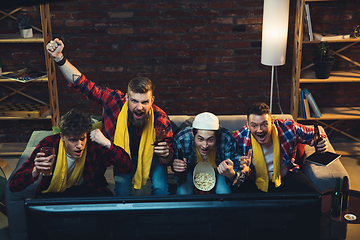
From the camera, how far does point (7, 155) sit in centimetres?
376

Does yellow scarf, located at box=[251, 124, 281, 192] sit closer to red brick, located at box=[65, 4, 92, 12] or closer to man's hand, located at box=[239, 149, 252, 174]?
man's hand, located at box=[239, 149, 252, 174]

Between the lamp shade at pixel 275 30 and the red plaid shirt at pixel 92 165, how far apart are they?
5.77 ft

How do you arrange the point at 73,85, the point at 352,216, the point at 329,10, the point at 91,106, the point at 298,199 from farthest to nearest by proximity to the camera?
the point at 91,106 < the point at 329,10 < the point at 73,85 < the point at 352,216 < the point at 298,199

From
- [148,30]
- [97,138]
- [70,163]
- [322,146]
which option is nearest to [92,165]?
[70,163]

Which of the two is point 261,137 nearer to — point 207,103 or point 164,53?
point 207,103

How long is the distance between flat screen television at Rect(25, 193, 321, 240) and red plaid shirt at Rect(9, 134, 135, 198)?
1200 millimetres

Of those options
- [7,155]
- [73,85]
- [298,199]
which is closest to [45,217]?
[298,199]

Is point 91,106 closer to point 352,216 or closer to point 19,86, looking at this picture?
point 19,86

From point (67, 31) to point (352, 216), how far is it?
2910 mm

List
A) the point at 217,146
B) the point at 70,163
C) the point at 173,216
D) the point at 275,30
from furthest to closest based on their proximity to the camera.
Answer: the point at 275,30
the point at 217,146
the point at 70,163
the point at 173,216

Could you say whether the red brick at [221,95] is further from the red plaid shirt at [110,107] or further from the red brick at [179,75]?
the red plaid shirt at [110,107]

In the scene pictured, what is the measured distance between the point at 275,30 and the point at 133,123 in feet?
5.09

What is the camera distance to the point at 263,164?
2430 millimetres

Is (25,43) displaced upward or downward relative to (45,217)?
upward
